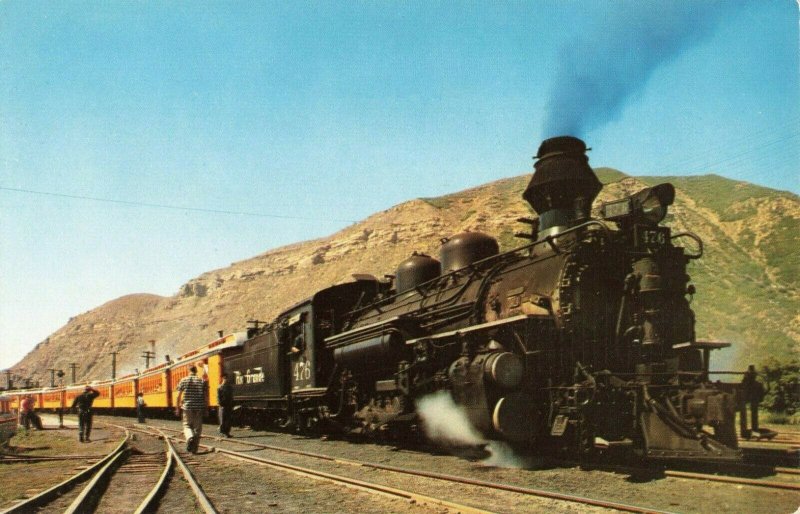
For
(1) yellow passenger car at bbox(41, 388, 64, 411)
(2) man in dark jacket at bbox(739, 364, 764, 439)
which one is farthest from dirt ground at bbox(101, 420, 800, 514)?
(1) yellow passenger car at bbox(41, 388, 64, 411)

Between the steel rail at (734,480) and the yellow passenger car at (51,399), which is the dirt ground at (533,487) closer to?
the steel rail at (734,480)

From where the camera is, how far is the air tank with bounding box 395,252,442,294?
13328 millimetres

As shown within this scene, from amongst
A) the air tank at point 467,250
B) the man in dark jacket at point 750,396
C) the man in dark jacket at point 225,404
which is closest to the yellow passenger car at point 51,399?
the man in dark jacket at point 225,404

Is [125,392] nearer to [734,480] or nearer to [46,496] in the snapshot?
[46,496]

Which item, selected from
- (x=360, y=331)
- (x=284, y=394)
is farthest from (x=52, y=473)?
(x=284, y=394)

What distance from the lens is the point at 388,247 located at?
68188 millimetres

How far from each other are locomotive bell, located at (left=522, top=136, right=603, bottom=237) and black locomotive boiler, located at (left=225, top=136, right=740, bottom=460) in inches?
0.8

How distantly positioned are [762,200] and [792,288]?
52.8 feet

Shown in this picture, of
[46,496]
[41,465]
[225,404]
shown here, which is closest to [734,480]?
[46,496]

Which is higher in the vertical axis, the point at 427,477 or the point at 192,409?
the point at 192,409

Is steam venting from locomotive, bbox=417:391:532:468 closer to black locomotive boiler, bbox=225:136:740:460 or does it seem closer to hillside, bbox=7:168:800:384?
black locomotive boiler, bbox=225:136:740:460

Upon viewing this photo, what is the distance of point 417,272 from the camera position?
1338 cm

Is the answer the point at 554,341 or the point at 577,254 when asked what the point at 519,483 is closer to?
the point at 554,341

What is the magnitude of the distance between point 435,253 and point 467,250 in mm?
46609
